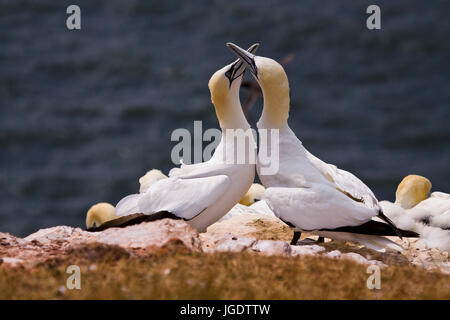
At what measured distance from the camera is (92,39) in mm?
33000

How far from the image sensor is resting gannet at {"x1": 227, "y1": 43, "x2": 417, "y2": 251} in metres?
8.70

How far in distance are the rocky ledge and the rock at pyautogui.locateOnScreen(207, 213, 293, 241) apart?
0.02m

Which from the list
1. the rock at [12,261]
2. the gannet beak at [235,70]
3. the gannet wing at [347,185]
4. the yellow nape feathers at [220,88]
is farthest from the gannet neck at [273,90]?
the rock at [12,261]

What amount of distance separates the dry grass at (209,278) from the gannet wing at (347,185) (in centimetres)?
159

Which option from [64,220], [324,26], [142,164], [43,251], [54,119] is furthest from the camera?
Answer: [324,26]

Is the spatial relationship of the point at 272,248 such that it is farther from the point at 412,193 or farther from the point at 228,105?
the point at 412,193

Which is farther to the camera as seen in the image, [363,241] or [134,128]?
[134,128]

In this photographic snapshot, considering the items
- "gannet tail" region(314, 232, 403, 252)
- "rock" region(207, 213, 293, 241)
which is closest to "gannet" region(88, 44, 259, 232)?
"rock" region(207, 213, 293, 241)

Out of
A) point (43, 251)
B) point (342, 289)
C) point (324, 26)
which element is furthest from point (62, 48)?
point (342, 289)

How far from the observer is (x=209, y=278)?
6.63m

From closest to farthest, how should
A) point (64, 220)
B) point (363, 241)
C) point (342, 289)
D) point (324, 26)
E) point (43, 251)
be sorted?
point (342, 289)
point (43, 251)
point (363, 241)
point (64, 220)
point (324, 26)

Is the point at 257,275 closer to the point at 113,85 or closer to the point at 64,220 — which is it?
the point at 64,220

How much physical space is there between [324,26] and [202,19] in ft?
15.1

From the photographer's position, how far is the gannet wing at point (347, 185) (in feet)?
29.5
